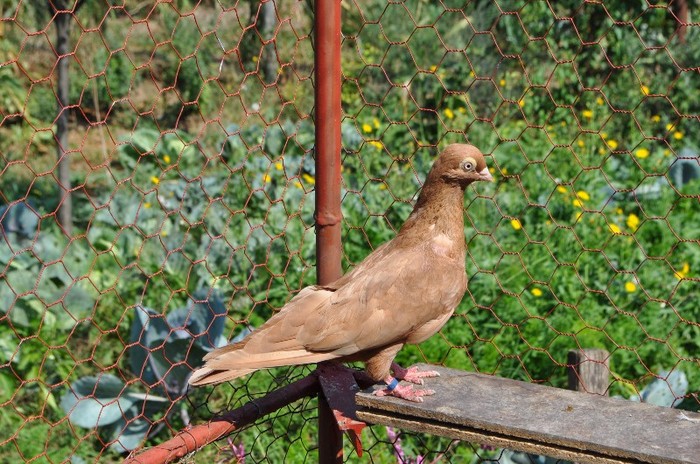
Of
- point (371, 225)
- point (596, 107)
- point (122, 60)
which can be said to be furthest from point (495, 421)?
point (122, 60)

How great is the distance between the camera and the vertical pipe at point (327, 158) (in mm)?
2752

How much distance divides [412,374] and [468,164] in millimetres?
596

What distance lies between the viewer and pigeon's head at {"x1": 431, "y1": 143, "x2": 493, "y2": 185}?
2.69m

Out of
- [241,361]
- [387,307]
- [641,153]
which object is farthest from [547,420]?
[641,153]

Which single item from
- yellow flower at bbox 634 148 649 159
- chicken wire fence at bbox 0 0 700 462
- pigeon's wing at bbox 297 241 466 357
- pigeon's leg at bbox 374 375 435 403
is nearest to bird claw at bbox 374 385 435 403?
pigeon's leg at bbox 374 375 435 403

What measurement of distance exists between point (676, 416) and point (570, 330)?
1.47m

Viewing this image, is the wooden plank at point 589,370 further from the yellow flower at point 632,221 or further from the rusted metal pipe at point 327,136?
the yellow flower at point 632,221

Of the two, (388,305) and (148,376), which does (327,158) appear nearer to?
(388,305)

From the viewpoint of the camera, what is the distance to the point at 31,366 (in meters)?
4.14

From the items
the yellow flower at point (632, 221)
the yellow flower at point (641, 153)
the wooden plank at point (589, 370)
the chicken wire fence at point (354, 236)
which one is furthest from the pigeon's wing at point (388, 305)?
the yellow flower at point (641, 153)

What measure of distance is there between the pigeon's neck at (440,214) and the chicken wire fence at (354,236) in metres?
0.37

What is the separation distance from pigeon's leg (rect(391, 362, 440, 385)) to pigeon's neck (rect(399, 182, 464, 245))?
372 millimetres

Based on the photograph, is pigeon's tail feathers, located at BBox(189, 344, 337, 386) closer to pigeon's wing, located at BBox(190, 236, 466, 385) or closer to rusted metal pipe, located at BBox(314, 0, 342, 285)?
pigeon's wing, located at BBox(190, 236, 466, 385)

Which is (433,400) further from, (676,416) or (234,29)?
(234,29)
